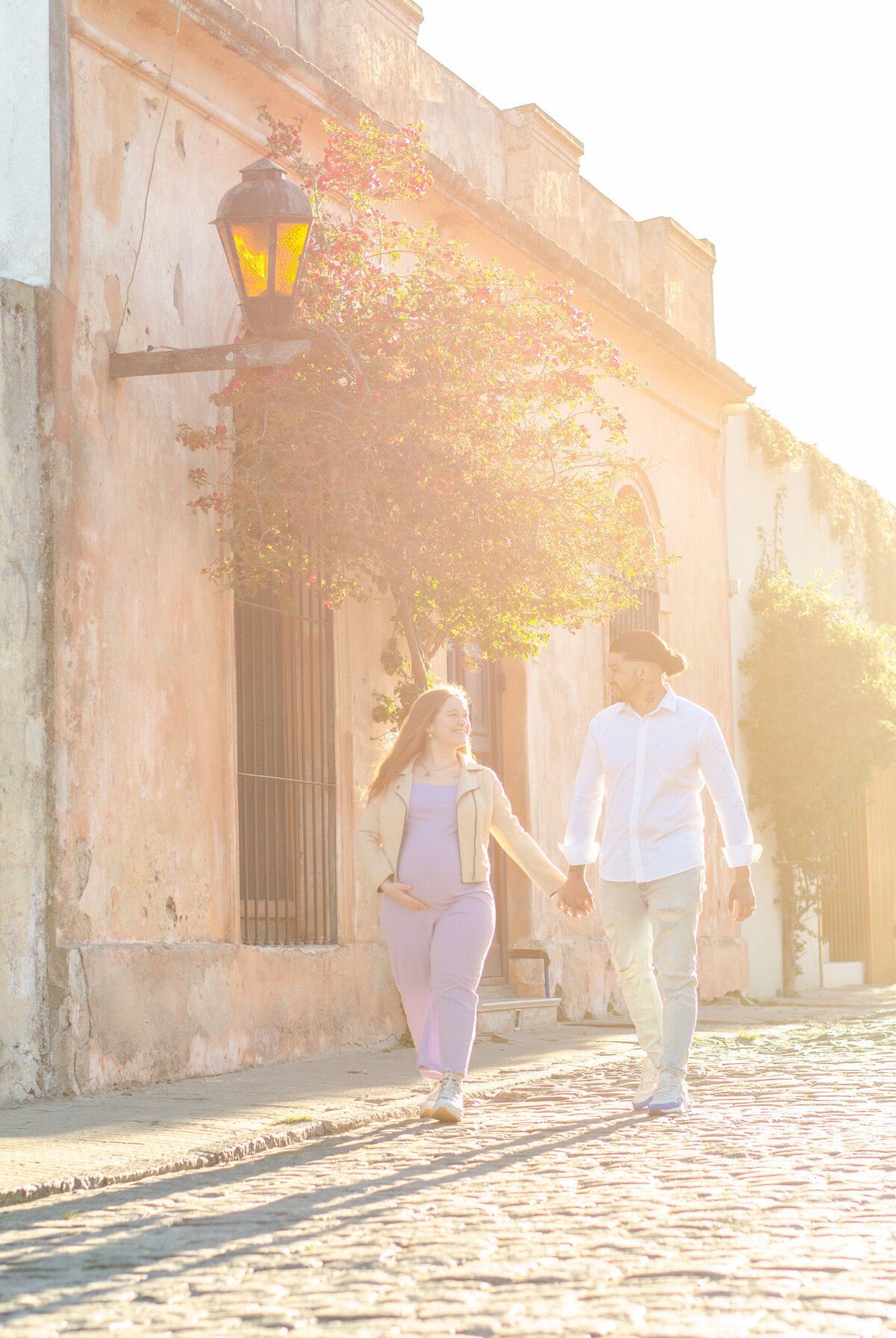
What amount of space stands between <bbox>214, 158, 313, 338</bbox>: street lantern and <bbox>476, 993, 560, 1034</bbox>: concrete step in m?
4.77

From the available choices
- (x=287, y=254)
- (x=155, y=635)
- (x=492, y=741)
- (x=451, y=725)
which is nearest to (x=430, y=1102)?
(x=451, y=725)

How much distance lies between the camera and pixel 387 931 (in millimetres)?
6523

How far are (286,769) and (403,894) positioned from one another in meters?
3.58

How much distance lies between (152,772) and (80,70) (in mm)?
3273

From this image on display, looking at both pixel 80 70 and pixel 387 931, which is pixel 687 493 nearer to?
pixel 80 70

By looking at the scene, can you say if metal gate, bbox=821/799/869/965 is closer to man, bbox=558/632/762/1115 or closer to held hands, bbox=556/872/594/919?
man, bbox=558/632/762/1115

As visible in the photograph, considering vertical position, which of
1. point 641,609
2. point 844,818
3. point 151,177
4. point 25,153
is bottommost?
point 844,818

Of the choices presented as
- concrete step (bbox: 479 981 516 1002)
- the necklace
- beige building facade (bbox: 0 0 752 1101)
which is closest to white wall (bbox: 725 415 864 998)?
concrete step (bbox: 479 981 516 1002)

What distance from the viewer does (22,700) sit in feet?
24.4

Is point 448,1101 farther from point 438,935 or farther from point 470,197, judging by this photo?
point 470,197

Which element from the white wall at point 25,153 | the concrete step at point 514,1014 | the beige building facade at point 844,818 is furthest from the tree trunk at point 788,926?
the white wall at point 25,153

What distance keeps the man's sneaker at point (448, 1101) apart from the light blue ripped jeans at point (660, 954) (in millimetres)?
710

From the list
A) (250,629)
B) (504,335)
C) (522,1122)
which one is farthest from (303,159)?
(522,1122)

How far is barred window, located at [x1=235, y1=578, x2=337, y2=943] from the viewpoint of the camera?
954 centimetres
